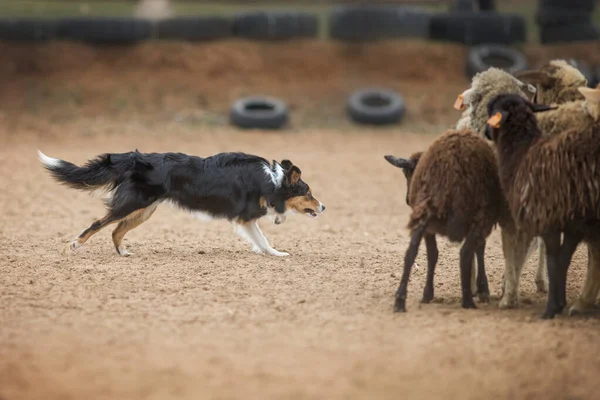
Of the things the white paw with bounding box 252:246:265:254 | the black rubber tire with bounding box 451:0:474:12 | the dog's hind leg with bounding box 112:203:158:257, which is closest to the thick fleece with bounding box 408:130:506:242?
the white paw with bounding box 252:246:265:254

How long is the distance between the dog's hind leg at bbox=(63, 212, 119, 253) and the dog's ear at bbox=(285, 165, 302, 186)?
2119 millimetres

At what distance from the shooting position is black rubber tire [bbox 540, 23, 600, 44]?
23.0 m

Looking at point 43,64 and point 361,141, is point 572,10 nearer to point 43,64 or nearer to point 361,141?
point 361,141

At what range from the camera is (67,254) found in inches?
378

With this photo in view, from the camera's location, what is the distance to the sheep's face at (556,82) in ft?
29.0

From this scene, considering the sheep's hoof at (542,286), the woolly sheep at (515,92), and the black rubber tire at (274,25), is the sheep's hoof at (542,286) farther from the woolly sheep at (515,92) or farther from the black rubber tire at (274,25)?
the black rubber tire at (274,25)

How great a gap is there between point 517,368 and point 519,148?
2.15 meters

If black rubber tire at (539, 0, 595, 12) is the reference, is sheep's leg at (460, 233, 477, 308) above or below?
below

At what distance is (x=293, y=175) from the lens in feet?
33.1

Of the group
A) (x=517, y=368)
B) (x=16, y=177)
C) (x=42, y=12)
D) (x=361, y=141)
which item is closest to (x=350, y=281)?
(x=517, y=368)

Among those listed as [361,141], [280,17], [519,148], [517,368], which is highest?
[280,17]

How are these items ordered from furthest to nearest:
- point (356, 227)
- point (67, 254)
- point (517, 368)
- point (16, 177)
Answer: point (16, 177) → point (356, 227) → point (67, 254) → point (517, 368)

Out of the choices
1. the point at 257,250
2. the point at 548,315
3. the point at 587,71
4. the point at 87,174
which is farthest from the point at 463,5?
the point at 548,315

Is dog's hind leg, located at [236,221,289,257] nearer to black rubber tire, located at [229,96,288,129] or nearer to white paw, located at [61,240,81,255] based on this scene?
white paw, located at [61,240,81,255]
